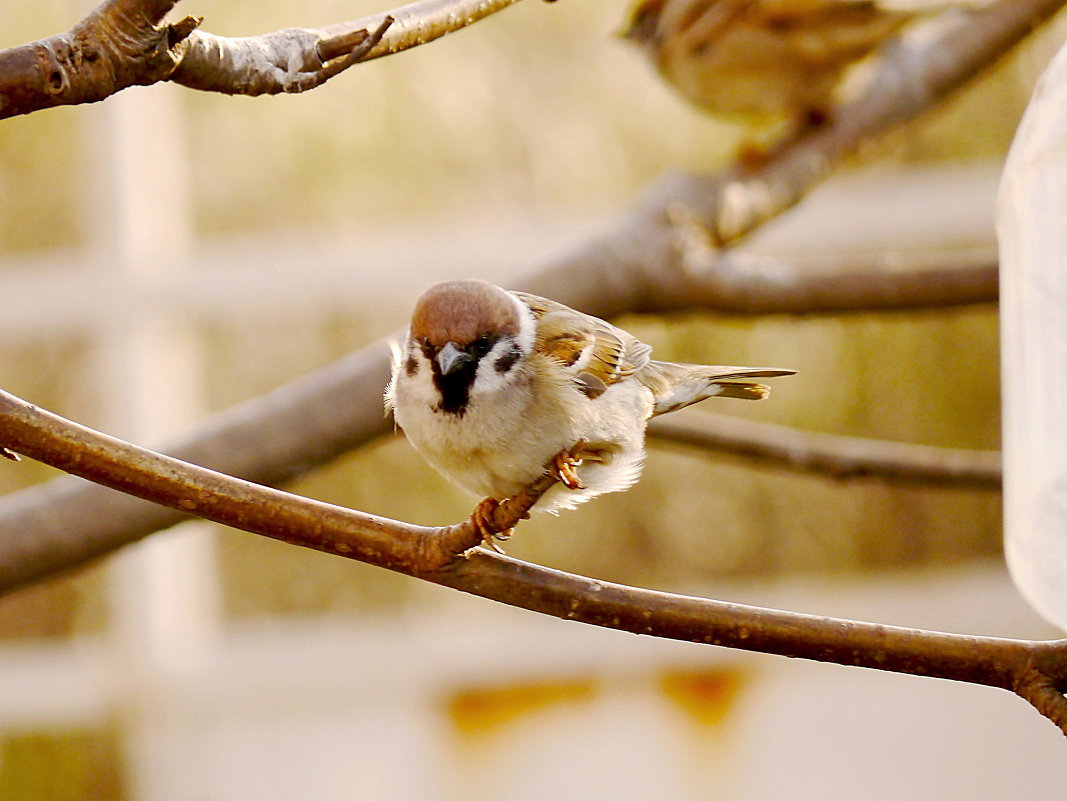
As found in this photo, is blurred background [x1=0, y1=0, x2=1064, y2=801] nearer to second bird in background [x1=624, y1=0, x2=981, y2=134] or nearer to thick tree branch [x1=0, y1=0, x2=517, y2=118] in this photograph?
second bird in background [x1=624, y1=0, x2=981, y2=134]

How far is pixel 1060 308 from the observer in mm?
622

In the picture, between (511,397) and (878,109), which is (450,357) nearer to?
(511,397)

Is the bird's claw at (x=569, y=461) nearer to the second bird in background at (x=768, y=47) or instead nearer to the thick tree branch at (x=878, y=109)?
the thick tree branch at (x=878, y=109)

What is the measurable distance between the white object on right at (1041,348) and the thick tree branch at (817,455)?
0.47 metres

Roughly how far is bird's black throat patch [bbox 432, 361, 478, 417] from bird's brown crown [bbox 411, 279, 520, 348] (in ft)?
0.11

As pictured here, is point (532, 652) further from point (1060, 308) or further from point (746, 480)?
point (1060, 308)

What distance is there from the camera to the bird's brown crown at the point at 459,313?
1.82 feet

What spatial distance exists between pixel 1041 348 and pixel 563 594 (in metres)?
0.30

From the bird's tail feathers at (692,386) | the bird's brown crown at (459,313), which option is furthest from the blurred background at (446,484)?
the bird's brown crown at (459,313)

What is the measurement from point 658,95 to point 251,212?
67cm

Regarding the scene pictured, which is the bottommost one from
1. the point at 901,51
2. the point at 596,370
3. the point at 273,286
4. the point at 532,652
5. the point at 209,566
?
the point at 532,652

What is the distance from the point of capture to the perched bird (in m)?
1.37

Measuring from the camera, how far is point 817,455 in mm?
1166

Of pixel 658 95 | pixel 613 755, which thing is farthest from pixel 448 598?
pixel 658 95
